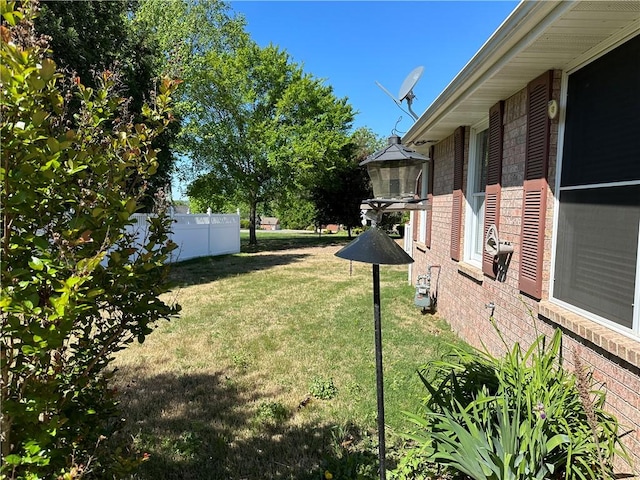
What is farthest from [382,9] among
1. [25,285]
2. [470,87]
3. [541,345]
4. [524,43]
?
[25,285]

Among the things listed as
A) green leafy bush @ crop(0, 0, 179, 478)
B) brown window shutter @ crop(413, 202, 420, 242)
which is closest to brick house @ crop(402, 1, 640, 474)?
green leafy bush @ crop(0, 0, 179, 478)

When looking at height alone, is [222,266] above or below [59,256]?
below

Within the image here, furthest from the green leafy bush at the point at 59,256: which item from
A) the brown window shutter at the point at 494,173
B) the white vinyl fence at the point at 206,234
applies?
the white vinyl fence at the point at 206,234

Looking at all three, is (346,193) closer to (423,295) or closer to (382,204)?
(423,295)

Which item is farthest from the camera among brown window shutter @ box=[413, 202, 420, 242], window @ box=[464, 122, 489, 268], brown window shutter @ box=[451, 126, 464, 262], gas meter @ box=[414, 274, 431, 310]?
brown window shutter @ box=[413, 202, 420, 242]

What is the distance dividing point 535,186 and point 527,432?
6.70ft

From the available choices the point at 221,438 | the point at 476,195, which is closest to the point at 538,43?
the point at 476,195

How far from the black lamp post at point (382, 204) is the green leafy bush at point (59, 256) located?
38.4 inches

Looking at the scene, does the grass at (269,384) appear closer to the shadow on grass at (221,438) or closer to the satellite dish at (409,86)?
the shadow on grass at (221,438)

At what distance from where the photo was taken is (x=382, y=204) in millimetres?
2346

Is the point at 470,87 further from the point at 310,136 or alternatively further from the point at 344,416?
the point at 310,136

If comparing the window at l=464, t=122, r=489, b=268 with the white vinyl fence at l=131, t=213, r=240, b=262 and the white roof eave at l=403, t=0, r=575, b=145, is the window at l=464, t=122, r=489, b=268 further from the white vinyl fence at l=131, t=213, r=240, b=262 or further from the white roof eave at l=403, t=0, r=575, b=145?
the white vinyl fence at l=131, t=213, r=240, b=262

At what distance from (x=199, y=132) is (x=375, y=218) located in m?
17.5

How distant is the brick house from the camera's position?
230 centimetres
